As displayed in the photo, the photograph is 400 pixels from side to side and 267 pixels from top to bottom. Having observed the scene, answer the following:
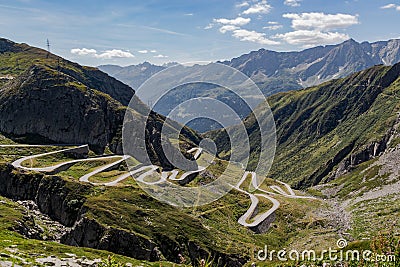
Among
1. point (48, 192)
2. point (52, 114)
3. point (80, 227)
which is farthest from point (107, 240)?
point (52, 114)

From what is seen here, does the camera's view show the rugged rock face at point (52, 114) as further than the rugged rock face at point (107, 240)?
Yes

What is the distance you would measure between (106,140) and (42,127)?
106 feet

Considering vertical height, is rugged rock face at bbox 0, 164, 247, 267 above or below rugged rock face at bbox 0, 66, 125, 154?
below

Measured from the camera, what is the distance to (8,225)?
222ft

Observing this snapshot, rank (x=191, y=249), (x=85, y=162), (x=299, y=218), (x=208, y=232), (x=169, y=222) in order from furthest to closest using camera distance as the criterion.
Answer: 1. (x=299, y=218)
2. (x=85, y=162)
3. (x=208, y=232)
4. (x=169, y=222)
5. (x=191, y=249)

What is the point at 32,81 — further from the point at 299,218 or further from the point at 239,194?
the point at 299,218

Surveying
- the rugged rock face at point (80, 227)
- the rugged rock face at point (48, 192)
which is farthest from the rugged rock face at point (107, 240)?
the rugged rock face at point (48, 192)

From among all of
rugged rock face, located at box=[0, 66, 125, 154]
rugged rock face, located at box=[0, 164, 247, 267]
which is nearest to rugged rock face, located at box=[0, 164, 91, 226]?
rugged rock face, located at box=[0, 164, 247, 267]

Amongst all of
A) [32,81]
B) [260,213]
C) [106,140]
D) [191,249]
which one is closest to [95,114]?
[106,140]

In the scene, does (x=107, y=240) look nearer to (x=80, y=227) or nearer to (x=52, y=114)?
(x=80, y=227)

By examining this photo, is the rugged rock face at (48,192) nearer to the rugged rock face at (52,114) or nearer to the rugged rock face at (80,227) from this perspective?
the rugged rock face at (80,227)

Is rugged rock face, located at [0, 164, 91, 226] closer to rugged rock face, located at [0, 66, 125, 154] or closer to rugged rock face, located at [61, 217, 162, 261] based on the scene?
rugged rock face, located at [61, 217, 162, 261]

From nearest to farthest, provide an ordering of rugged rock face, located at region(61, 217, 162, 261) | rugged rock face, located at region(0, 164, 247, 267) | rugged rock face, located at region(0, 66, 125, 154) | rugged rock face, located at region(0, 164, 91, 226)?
rugged rock face, located at region(61, 217, 162, 261), rugged rock face, located at region(0, 164, 247, 267), rugged rock face, located at region(0, 164, 91, 226), rugged rock face, located at region(0, 66, 125, 154)

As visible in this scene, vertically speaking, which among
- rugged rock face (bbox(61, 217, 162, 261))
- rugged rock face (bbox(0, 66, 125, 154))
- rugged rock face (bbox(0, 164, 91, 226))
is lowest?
rugged rock face (bbox(61, 217, 162, 261))
